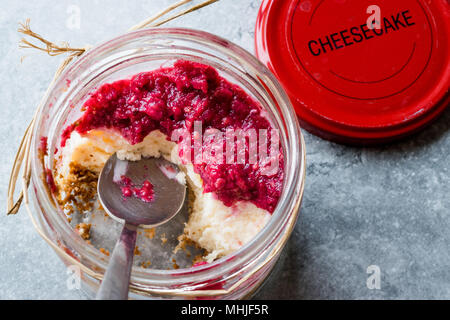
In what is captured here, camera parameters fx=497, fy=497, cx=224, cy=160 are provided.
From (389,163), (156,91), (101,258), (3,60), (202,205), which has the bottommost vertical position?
(389,163)

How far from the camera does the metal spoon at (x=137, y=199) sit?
1.23 meters

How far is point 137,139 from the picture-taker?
1271 mm

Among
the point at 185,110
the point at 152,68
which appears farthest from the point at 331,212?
the point at 152,68

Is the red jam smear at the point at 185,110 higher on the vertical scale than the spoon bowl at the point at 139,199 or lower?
higher

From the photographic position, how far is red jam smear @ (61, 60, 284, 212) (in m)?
1.22

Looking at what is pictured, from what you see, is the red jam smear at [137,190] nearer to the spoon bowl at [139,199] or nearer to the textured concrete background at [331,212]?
the spoon bowl at [139,199]

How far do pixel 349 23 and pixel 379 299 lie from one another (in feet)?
2.65

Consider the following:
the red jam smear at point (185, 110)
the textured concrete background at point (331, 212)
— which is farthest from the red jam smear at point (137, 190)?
the textured concrete background at point (331, 212)

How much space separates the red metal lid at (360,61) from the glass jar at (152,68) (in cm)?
24

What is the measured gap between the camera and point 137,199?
4.10ft

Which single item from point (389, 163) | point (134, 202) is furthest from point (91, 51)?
point (389, 163)

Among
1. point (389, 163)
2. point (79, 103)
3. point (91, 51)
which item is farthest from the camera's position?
point (389, 163)

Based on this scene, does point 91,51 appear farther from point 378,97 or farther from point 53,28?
point 378,97

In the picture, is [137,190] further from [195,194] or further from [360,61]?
[360,61]
